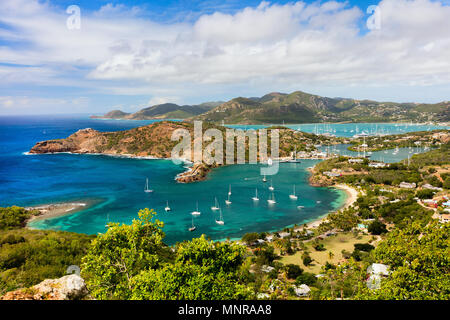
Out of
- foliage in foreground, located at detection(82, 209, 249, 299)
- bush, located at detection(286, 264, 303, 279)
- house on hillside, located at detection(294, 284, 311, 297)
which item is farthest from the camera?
bush, located at detection(286, 264, 303, 279)

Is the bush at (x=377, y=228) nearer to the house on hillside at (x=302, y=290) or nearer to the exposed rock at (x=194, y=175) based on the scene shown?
the house on hillside at (x=302, y=290)

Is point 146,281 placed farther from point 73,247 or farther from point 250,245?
point 250,245

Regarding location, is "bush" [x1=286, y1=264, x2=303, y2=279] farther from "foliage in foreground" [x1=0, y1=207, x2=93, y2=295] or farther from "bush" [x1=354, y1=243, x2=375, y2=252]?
"foliage in foreground" [x1=0, y1=207, x2=93, y2=295]

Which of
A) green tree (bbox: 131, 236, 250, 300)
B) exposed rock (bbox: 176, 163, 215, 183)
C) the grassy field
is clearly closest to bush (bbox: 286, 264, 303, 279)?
Result: the grassy field

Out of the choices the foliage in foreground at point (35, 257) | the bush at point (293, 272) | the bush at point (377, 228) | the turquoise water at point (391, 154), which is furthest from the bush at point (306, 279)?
the turquoise water at point (391, 154)

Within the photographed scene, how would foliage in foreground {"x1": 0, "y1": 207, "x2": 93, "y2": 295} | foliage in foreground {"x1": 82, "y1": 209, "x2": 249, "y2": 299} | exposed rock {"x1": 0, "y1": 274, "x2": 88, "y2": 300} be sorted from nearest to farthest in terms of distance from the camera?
exposed rock {"x1": 0, "y1": 274, "x2": 88, "y2": 300}
foliage in foreground {"x1": 82, "y1": 209, "x2": 249, "y2": 299}
foliage in foreground {"x1": 0, "y1": 207, "x2": 93, "y2": 295}

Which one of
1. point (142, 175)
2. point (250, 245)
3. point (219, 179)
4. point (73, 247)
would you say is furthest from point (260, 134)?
point (73, 247)

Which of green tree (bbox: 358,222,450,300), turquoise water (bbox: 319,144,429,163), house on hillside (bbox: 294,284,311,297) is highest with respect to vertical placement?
green tree (bbox: 358,222,450,300)
